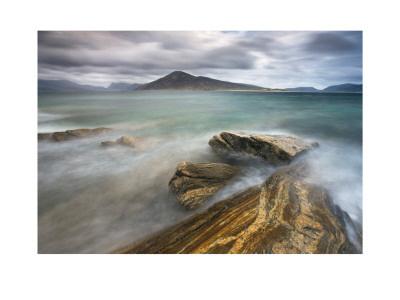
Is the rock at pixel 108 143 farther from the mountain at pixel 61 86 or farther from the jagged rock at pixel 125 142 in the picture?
the mountain at pixel 61 86

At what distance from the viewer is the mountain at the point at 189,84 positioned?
4066 millimetres

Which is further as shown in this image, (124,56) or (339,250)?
(124,56)

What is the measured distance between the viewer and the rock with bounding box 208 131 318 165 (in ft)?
11.0

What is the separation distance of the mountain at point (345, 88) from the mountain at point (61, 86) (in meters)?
4.91

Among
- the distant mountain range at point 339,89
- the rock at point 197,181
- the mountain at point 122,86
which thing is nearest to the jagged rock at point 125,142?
the mountain at point 122,86

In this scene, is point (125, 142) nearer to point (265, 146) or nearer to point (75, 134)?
point (75, 134)

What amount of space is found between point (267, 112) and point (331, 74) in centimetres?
177

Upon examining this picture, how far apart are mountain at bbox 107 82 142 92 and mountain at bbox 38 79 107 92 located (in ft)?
0.62

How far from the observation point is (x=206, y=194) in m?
2.81

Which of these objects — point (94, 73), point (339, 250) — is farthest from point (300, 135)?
point (94, 73)

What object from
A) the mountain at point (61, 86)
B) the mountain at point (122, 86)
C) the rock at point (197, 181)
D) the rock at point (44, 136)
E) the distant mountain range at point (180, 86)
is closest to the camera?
the rock at point (197, 181)
